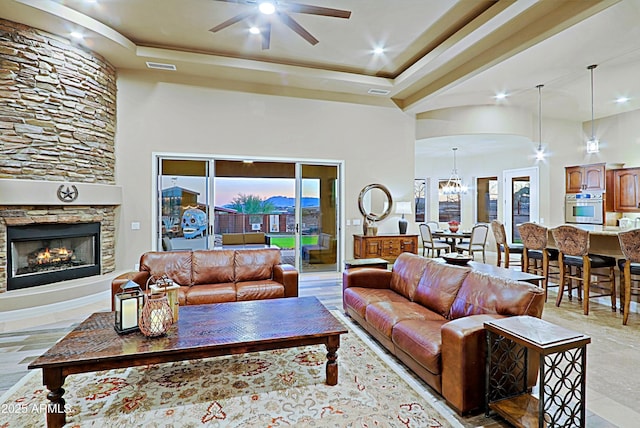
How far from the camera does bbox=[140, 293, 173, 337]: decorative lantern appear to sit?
232cm

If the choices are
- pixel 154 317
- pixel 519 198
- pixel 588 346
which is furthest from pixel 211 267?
pixel 519 198

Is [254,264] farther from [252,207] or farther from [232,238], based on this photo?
[252,207]

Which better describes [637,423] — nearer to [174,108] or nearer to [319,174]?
[319,174]

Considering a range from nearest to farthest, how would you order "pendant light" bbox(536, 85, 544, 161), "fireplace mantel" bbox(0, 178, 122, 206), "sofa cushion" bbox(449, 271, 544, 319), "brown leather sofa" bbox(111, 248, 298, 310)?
"sofa cushion" bbox(449, 271, 544, 319)
"brown leather sofa" bbox(111, 248, 298, 310)
"fireplace mantel" bbox(0, 178, 122, 206)
"pendant light" bbox(536, 85, 544, 161)

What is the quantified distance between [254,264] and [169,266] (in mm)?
1033

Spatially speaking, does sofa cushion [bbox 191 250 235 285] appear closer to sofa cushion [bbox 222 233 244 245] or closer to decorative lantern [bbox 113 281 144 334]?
decorative lantern [bbox 113 281 144 334]

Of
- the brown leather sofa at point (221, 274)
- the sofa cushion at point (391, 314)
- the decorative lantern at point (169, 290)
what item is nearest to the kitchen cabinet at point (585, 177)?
the sofa cushion at point (391, 314)

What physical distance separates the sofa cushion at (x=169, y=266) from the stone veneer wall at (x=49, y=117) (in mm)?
1674

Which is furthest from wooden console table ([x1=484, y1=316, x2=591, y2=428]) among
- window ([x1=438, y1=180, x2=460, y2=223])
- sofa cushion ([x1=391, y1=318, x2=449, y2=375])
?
window ([x1=438, y1=180, x2=460, y2=223])

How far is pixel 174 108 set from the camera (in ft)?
19.3

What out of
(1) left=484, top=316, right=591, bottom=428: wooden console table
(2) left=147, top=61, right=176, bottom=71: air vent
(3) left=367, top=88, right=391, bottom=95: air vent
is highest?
(3) left=367, top=88, right=391, bottom=95: air vent

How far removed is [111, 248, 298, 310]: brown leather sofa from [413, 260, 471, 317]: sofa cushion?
154 centimetres

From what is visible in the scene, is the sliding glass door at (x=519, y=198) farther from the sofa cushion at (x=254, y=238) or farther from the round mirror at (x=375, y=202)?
the sofa cushion at (x=254, y=238)

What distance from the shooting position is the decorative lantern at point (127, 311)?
2.39 m
